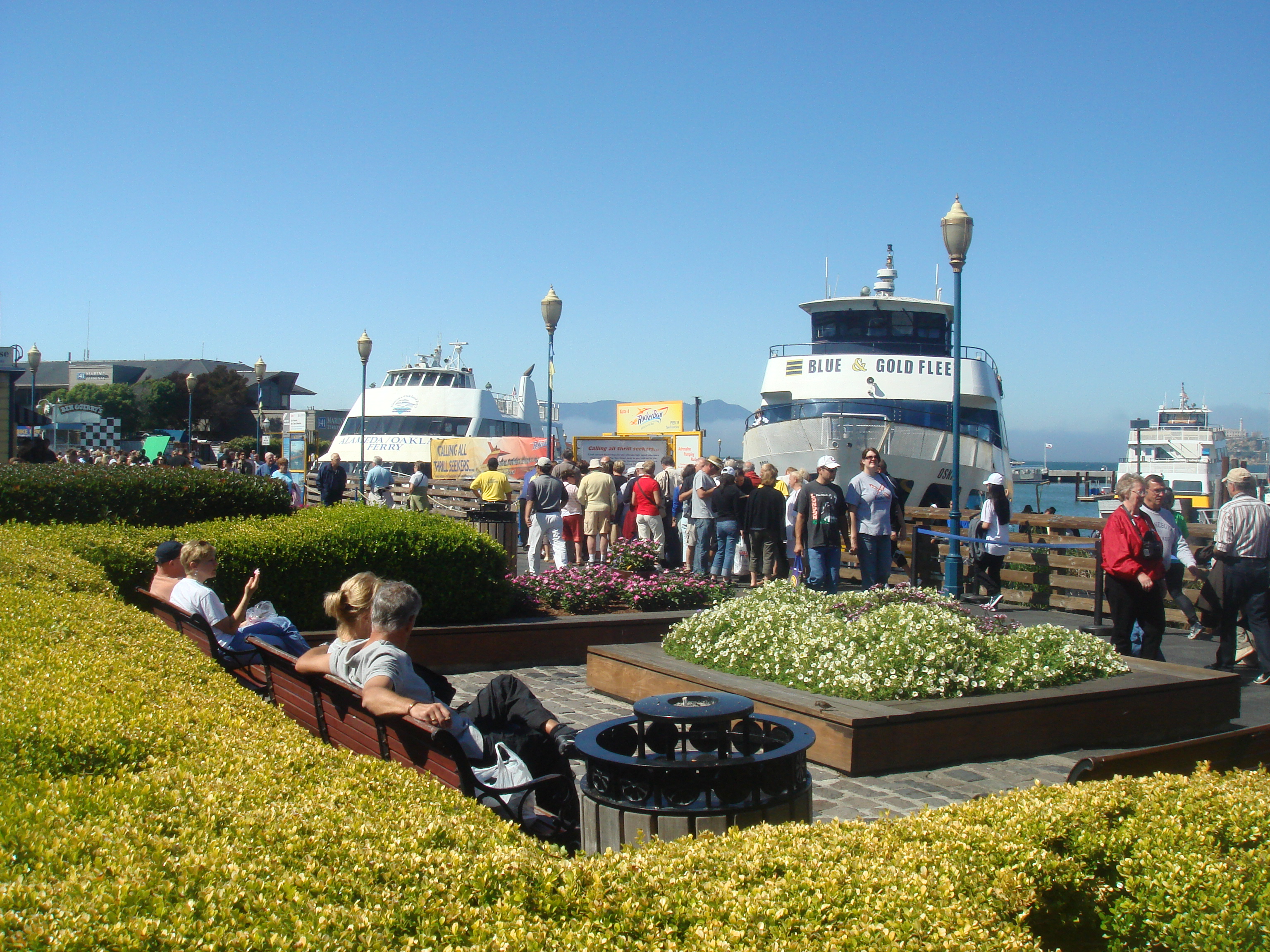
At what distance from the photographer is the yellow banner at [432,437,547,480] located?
28.7 m

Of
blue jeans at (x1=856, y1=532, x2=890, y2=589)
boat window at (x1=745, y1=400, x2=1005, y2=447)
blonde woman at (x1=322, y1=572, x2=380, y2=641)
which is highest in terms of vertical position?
boat window at (x1=745, y1=400, x2=1005, y2=447)

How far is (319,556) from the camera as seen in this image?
875cm

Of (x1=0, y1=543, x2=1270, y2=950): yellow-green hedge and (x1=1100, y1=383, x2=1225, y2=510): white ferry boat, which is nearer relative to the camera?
(x1=0, y1=543, x2=1270, y2=950): yellow-green hedge

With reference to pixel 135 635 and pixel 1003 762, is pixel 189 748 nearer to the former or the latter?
pixel 135 635

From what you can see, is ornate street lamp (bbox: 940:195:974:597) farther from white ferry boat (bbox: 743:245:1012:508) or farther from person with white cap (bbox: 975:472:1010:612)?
white ferry boat (bbox: 743:245:1012:508)

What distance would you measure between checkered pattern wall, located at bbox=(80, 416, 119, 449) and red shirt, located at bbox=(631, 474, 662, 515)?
31589mm

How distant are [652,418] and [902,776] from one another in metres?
24.7

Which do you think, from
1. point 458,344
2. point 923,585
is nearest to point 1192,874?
point 923,585

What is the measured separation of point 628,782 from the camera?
11.6 feet

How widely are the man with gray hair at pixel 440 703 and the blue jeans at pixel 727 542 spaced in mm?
9026

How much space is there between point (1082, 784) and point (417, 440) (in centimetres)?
3464

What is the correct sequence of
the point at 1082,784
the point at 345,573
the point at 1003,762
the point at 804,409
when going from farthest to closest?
the point at 804,409 < the point at 345,573 < the point at 1003,762 < the point at 1082,784

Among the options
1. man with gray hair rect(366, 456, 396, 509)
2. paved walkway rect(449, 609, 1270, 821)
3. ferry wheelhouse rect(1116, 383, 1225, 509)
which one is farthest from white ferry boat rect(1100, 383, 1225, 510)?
paved walkway rect(449, 609, 1270, 821)

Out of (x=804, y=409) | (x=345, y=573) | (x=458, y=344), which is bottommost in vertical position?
(x=345, y=573)
